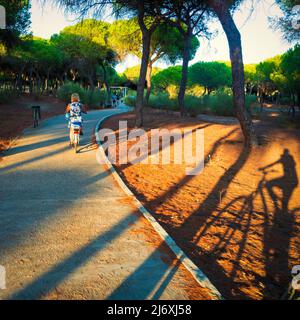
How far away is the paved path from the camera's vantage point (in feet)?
9.36

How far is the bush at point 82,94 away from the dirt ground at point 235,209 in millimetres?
22445

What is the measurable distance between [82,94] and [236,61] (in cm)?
2315

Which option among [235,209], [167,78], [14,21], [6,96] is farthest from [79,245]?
[167,78]

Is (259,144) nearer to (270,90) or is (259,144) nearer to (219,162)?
(219,162)

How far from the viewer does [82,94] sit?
1196 inches

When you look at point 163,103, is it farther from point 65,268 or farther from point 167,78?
point 167,78

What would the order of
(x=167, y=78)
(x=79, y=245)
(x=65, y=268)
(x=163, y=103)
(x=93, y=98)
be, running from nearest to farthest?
(x=65, y=268)
(x=79, y=245)
(x=163, y=103)
(x=93, y=98)
(x=167, y=78)

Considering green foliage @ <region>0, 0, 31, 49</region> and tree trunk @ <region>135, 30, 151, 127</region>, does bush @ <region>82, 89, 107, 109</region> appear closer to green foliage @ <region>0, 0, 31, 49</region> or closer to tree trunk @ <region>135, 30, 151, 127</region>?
green foliage @ <region>0, 0, 31, 49</region>

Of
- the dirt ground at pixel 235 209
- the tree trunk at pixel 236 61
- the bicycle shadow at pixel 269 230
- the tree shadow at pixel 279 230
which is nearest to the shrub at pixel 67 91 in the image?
the dirt ground at pixel 235 209

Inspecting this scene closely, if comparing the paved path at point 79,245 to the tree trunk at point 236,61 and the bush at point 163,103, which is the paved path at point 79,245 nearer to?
the tree trunk at point 236,61

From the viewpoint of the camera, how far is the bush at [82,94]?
30172mm

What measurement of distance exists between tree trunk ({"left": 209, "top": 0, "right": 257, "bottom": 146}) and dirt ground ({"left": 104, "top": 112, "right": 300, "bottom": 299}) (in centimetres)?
69

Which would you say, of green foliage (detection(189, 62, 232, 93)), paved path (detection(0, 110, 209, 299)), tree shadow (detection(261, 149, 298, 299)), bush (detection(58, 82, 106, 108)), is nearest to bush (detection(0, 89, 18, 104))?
bush (detection(58, 82, 106, 108))
